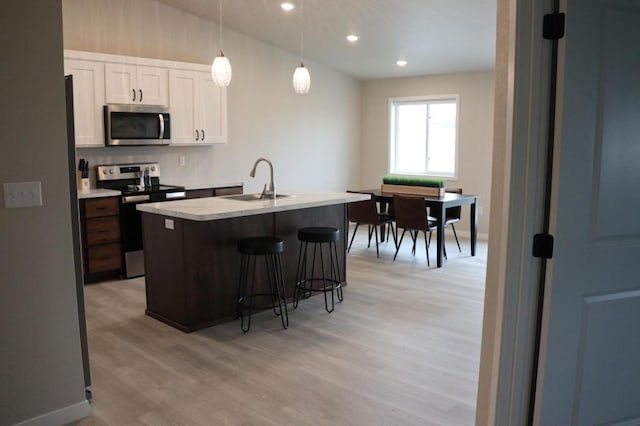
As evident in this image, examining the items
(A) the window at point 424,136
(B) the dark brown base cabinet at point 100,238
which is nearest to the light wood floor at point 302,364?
(B) the dark brown base cabinet at point 100,238

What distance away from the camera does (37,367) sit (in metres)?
2.48

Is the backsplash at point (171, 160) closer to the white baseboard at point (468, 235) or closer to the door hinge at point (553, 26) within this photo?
the white baseboard at point (468, 235)

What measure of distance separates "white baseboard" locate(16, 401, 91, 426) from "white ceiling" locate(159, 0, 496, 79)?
4.29 metres

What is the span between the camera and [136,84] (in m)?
5.58

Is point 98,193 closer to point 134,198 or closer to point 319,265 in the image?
point 134,198

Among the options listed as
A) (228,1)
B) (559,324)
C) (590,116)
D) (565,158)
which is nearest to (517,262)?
(559,324)

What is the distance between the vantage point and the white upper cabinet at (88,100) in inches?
203

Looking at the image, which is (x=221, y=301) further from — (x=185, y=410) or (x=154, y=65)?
(x=154, y=65)

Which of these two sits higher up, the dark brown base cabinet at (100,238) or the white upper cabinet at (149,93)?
the white upper cabinet at (149,93)

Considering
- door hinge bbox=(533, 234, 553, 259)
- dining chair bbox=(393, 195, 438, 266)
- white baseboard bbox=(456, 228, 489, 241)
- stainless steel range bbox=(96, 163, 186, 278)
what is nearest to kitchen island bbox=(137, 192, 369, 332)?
stainless steel range bbox=(96, 163, 186, 278)

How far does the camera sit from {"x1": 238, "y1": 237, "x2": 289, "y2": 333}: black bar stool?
3873mm

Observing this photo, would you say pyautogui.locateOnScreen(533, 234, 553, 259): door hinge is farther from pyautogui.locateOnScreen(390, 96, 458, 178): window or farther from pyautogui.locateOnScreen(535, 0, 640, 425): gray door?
pyautogui.locateOnScreen(390, 96, 458, 178): window

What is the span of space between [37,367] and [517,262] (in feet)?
7.09

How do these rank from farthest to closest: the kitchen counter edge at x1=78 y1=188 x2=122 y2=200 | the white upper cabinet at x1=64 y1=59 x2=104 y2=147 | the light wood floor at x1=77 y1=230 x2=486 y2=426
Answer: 1. the white upper cabinet at x1=64 y1=59 x2=104 y2=147
2. the kitchen counter edge at x1=78 y1=188 x2=122 y2=200
3. the light wood floor at x1=77 y1=230 x2=486 y2=426
